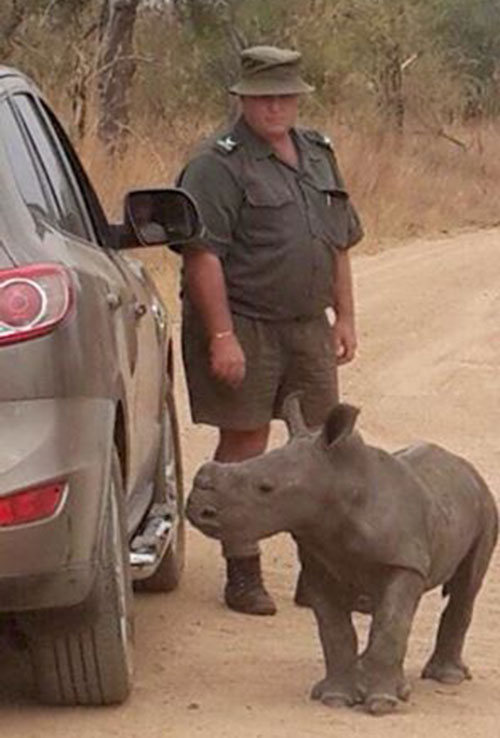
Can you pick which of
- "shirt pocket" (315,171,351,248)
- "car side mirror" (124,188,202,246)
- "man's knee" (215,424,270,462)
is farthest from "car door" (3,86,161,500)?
"shirt pocket" (315,171,351,248)

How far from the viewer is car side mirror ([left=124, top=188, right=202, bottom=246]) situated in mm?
6746

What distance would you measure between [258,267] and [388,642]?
181 centimetres

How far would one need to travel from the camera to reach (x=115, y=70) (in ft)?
72.7

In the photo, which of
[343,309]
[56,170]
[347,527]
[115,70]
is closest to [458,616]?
[347,527]

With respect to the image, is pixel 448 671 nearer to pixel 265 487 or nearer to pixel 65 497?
pixel 265 487

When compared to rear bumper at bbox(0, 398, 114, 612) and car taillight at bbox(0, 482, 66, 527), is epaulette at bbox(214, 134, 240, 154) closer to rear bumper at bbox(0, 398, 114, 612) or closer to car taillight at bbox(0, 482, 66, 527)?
rear bumper at bbox(0, 398, 114, 612)

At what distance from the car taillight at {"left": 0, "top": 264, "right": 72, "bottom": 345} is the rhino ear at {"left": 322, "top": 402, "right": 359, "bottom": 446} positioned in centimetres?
90

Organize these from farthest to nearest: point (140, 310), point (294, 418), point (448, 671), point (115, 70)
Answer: point (115, 70) < point (140, 310) < point (448, 671) < point (294, 418)

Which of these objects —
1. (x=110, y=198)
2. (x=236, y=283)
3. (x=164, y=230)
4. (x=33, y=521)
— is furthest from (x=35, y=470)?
(x=110, y=198)

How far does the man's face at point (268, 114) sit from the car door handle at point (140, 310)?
73 cm

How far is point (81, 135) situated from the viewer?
637 inches

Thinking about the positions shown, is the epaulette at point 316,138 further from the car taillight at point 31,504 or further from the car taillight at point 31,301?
the car taillight at point 31,504

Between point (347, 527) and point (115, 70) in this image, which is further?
point (115, 70)

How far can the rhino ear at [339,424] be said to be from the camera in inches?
234
